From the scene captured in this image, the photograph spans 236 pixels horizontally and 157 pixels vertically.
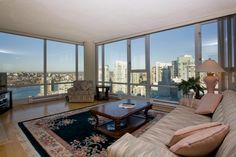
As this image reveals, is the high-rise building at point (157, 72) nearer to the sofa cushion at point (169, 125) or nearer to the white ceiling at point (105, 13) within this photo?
the white ceiling at point (105, 13)

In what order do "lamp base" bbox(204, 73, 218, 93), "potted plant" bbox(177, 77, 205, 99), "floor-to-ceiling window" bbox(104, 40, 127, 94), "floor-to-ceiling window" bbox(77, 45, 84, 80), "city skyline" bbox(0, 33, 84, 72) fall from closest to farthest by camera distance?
"lamp base" bbox(204, 73, 218, 93)
"potted plant" bbox(177, 77, 205, 99)
"city skyline" bbox(0, 33, 84, 72)
"floor-to-ceiling window" bbox(104, 40, 127, 94)
"floor-to-ceiling window" bbox(77, 45, 84, 80)

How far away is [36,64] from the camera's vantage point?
5152 millimetres

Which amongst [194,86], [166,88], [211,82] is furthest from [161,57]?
[211,82]

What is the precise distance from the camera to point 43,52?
529cm

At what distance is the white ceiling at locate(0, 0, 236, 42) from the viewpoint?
9.01 feet

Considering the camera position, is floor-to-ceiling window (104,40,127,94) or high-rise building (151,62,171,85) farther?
floor-to-ceiling window (104,40,127,94)

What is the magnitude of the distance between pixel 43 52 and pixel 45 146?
413cm

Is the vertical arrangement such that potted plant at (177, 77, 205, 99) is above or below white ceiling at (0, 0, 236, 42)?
below

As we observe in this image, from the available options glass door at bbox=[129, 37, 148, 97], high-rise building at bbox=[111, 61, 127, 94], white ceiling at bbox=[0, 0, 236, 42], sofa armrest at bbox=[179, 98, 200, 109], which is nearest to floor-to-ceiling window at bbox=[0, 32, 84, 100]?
white ceiling at bbox=[0, 0, 236, 42]

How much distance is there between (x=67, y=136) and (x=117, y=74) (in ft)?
12.5

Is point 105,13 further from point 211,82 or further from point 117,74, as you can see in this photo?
point 117,74

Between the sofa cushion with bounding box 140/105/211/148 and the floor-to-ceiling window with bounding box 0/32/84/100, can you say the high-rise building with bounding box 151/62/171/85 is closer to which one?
the sofa cushion with bounding box 140/105/211/148

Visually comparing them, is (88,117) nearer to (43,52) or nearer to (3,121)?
(3,121)

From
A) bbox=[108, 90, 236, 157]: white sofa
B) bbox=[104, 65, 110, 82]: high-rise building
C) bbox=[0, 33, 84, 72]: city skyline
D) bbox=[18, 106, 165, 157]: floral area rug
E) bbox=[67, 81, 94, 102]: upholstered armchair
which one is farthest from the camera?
bbox=[104, 65, 110, 82]: high-rise building
